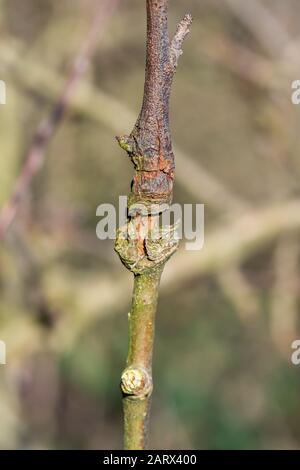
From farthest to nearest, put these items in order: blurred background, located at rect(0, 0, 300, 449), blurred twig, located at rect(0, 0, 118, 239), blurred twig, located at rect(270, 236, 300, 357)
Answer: blurred twig, located at rect(270, 236, 300, 357) → blurred background, located at rect(0, 0, 300, 449) → blurred twig, located at rect(0, 0, 118, 239)

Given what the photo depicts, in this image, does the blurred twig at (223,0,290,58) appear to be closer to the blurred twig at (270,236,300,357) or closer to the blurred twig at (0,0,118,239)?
the blurred twig at (270,236,300,357)

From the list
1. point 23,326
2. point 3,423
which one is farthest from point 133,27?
point 3,423

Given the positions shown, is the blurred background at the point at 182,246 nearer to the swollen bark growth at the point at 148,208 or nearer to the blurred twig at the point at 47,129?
the blurred twig at the point at 47,129

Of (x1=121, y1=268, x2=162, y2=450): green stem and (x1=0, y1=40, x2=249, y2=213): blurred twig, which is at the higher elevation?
(x1=0, y1=40, x2=249, y2=213): blurred twig

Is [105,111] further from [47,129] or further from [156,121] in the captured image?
[156,121]

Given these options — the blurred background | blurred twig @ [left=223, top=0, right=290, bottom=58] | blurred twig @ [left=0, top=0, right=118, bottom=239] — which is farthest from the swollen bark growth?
blurred twig @ [left=223, top=0, right=290, bottom=58]

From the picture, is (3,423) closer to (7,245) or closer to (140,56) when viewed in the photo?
(7,245)
